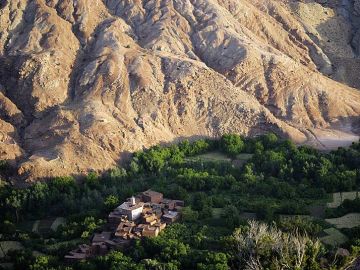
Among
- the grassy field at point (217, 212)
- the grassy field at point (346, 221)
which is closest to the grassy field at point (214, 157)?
the grassy field at point (217, 212)

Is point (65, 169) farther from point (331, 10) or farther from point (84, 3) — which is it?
point (331, 10)

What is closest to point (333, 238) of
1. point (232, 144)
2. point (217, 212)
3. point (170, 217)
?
point (217, 212)

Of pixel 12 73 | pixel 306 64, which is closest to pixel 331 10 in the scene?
pixel 306 64

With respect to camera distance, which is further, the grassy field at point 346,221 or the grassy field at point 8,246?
the grassy field at point 8,246

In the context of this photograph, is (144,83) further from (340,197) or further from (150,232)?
(340,197)

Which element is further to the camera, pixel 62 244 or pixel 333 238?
pixel 62 244

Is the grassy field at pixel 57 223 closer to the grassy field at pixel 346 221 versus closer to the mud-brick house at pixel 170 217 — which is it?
the mud-brick house at pixel 170 217
